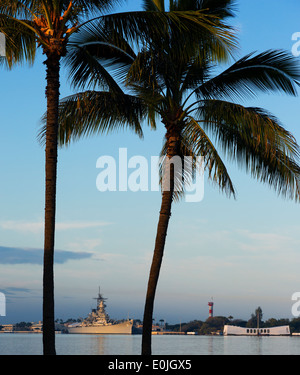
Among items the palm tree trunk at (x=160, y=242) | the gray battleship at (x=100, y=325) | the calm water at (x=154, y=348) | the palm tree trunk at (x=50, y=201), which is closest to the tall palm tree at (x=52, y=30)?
the palm tree trunk at (x=50, y=201)

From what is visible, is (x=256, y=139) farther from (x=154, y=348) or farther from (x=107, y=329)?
(x=107, y=329)

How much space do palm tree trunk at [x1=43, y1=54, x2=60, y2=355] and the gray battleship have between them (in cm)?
12001

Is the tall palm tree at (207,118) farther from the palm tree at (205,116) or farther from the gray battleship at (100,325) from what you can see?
the gray battleship at (100,325)

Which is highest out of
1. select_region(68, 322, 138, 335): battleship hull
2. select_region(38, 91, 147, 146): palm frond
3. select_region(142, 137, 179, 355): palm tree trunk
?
select_region(38, 91, 147, 146): palm frond

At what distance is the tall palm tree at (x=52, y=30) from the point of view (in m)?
16.0

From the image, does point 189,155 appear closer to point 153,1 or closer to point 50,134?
point 153,1

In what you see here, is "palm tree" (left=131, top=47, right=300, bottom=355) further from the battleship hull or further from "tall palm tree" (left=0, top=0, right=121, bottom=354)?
the battleship hull

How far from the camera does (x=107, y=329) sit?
140 meters

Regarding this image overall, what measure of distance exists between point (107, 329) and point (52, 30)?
12806cm

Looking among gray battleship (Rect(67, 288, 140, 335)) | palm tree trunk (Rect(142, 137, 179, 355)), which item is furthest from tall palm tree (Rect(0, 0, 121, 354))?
gray battleship (Rect(67, 288, 140, 335))

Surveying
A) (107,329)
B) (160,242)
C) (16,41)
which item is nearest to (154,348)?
(107,329)

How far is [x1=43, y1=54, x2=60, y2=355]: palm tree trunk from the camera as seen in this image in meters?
15.7

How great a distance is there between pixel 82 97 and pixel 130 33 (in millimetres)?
3535
